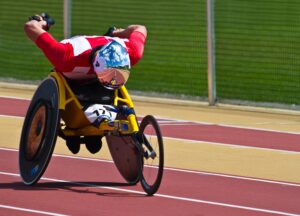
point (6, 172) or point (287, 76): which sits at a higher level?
point (287, 76)

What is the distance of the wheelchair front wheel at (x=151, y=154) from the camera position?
10977 mm

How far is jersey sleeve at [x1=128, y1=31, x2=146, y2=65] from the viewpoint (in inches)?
455

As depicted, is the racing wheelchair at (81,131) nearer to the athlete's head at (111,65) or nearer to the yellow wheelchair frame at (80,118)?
the yellow wheelchair frame at (80,118)

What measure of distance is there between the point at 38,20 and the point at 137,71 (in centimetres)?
1260

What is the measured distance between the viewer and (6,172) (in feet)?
40.4

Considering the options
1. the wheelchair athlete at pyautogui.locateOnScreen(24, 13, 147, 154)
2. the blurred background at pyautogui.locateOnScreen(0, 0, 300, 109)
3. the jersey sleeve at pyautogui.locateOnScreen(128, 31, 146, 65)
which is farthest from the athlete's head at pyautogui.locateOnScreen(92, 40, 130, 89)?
the blurred background at pyautogui.locateOnScreen(0, 0, 300, 109)

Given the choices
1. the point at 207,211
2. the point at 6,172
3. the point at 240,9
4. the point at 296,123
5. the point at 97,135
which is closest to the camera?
the point at 207,211

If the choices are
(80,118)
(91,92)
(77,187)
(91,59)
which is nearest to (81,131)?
(80,118)

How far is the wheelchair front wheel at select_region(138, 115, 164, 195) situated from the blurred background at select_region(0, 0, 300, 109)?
834cm

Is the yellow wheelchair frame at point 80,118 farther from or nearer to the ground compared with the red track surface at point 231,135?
nearer to the ground

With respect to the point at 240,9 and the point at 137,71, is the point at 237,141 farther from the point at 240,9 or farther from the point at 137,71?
the point at 137,71

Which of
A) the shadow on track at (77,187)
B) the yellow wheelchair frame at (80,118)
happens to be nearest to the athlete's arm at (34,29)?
the yellow wheelchair frame at (80,118)

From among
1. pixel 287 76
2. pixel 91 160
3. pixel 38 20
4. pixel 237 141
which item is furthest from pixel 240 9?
pixel 38 20

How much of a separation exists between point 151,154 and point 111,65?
896mm
